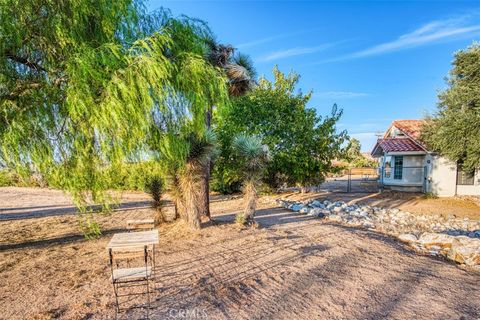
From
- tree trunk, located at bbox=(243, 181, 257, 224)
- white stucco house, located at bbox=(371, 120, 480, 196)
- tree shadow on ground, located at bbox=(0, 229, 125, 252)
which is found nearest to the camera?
tree shadow on ground, located at bbox=(0, 229, 125, 252)

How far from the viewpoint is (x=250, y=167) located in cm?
965

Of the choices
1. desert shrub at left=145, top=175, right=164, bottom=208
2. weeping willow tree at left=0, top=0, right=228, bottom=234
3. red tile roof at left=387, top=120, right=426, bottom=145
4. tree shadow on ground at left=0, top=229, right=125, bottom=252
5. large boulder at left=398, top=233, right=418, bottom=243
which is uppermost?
red tile roof at left=387, top=120, right=426, bottom=145

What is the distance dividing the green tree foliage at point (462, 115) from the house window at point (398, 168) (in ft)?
10.3

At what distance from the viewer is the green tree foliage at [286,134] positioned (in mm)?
16766

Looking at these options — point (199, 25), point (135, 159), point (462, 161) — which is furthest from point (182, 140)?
point (462, 161)

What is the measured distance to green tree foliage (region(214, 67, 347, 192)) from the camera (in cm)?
1677

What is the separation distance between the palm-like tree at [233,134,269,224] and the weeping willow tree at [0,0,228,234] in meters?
3.99

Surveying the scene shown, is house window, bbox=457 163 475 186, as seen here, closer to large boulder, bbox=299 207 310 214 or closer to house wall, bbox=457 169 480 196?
house wall, bbox=457 169 480 196

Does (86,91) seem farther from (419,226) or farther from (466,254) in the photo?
(419,226)

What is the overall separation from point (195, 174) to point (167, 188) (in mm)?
1481

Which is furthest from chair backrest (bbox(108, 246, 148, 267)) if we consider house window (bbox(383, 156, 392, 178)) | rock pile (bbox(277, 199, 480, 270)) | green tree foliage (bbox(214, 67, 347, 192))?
house window (bbox(383, 156, 392, 178))

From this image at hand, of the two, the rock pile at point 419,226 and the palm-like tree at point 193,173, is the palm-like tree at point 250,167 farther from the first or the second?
the rock pile at point 419,226

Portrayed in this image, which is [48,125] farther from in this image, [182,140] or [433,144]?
[433,144]

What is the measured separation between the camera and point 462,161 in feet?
58.5
